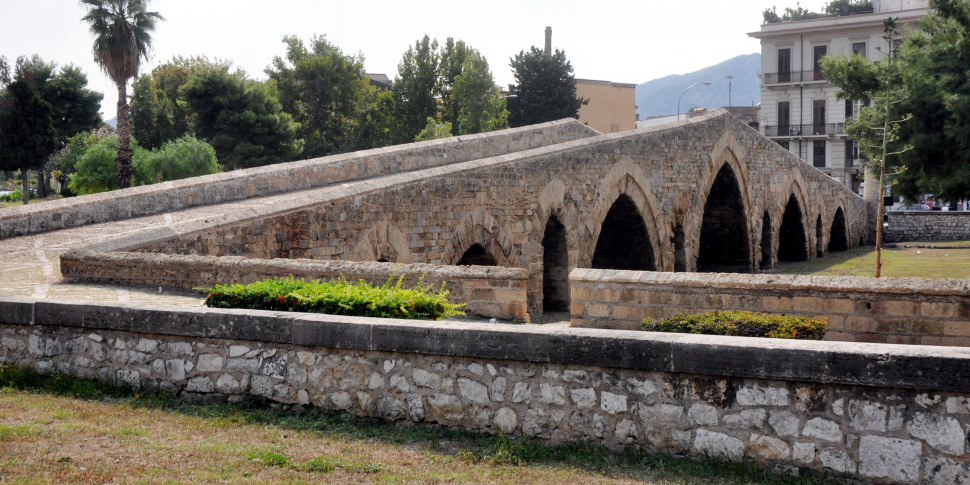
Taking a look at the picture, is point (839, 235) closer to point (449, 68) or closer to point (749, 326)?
point (449, 68)

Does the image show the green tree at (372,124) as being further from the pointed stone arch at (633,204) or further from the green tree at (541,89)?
the pointed stone arch at (633,204)

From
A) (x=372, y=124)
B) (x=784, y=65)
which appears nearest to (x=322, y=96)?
(x=372, y=124)

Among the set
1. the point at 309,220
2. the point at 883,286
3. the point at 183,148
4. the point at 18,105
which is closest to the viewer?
the point at 883,286

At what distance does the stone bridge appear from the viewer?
13.2 m

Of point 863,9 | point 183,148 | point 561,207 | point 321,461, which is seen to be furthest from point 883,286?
point 863,9

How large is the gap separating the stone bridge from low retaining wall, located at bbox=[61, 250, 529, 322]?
0.97 metres

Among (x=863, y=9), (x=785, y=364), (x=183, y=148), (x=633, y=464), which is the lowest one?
(x=633, y=464)

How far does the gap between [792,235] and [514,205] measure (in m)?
20.5

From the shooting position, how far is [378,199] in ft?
47.0

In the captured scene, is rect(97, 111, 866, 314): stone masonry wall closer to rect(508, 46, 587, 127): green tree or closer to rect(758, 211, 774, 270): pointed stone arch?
rect(758, 211, 774, 270): pointed stone arch

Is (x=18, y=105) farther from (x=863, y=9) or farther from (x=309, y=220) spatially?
(x=863, y=9)

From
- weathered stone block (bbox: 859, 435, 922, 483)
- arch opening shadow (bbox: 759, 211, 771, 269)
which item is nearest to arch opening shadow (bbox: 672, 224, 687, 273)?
arch opening shadow (bbox: 759, 211, 771, 269)

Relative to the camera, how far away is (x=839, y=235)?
39.8 meters

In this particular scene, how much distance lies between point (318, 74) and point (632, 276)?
43.9 metres
